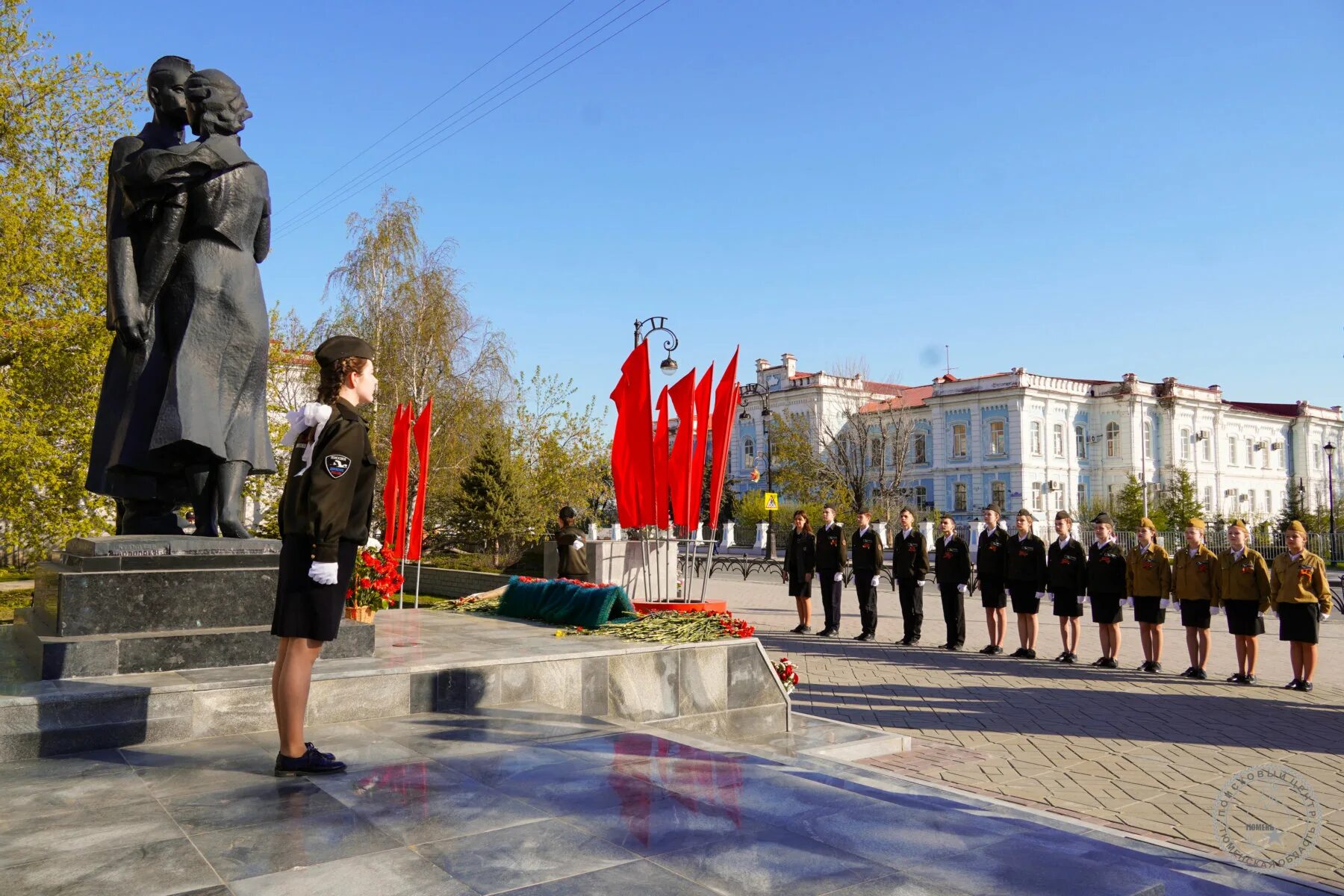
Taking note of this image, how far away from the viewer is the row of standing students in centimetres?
921

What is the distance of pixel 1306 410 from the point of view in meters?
68.5

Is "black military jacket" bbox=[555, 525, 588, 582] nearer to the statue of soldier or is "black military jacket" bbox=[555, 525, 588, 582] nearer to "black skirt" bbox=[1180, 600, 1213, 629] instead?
"black skirt" bbox=[1180, 600, 1213, 629]

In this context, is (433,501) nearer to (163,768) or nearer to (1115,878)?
(163,768)

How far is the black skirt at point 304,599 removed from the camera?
12.3ft

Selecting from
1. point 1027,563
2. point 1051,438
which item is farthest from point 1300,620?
point 1051,438

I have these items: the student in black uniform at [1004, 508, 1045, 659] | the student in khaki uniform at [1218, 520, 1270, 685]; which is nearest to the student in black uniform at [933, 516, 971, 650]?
the student in black uniform at [1004, 508, 1045, 659]

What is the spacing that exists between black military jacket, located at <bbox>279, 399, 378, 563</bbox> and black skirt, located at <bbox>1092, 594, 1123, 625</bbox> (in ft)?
30.5

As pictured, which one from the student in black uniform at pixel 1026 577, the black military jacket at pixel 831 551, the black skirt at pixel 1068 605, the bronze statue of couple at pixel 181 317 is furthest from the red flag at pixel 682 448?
the black skirt at pixel 1068 605

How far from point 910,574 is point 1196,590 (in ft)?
12.4

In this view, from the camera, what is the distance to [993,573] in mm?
11820

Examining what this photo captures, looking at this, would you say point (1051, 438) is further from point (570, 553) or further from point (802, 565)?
point (570, 553)

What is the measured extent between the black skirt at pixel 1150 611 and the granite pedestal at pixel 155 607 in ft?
28.3

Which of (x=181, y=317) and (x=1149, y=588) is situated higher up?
(x=181, y=317)

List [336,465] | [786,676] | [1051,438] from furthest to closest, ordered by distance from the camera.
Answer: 1. [1051,438]
2. [786,676]
3. [336,465]
